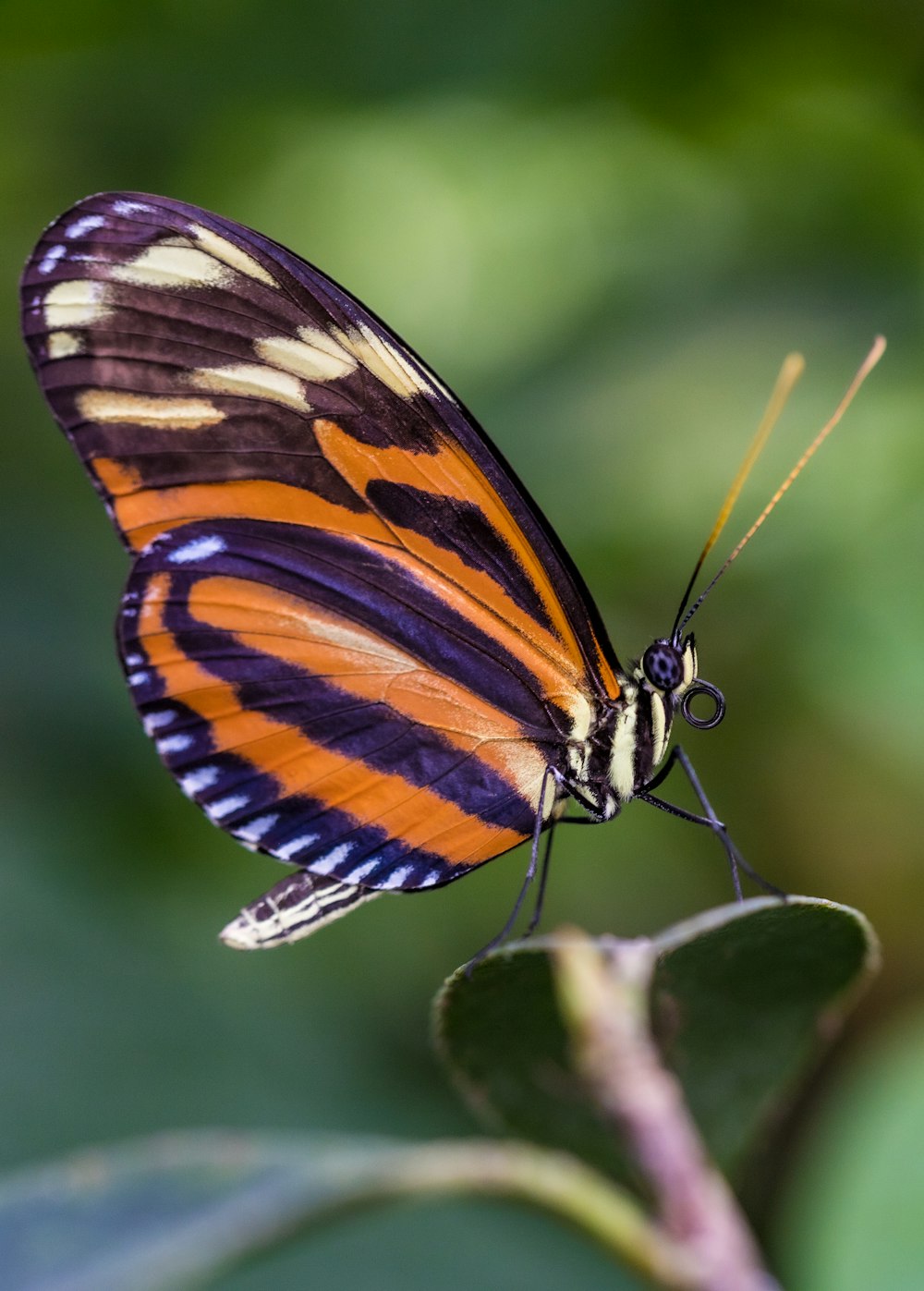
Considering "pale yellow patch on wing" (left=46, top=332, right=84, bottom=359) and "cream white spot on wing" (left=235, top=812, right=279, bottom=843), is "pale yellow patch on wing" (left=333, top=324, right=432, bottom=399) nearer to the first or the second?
"pale yellow patch on wing" (left=46, top=332, right=84, bottom=359)

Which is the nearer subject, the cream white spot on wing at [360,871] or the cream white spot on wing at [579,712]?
the cream white spot on wing at [360,871]

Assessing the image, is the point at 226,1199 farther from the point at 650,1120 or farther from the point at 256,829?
the point at 256,829

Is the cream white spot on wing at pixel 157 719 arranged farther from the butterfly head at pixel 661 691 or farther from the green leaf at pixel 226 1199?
the green leaf at pixel 226 1199

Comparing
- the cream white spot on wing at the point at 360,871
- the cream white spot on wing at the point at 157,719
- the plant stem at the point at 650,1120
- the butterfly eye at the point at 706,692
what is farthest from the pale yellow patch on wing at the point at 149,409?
the plant stem at the point at 650,1120

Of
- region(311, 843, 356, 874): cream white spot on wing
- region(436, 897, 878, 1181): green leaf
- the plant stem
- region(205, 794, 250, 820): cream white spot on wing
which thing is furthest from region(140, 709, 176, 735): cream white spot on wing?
the plant stem

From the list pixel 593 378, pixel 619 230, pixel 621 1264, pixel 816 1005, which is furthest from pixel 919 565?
pixel 621 1264
